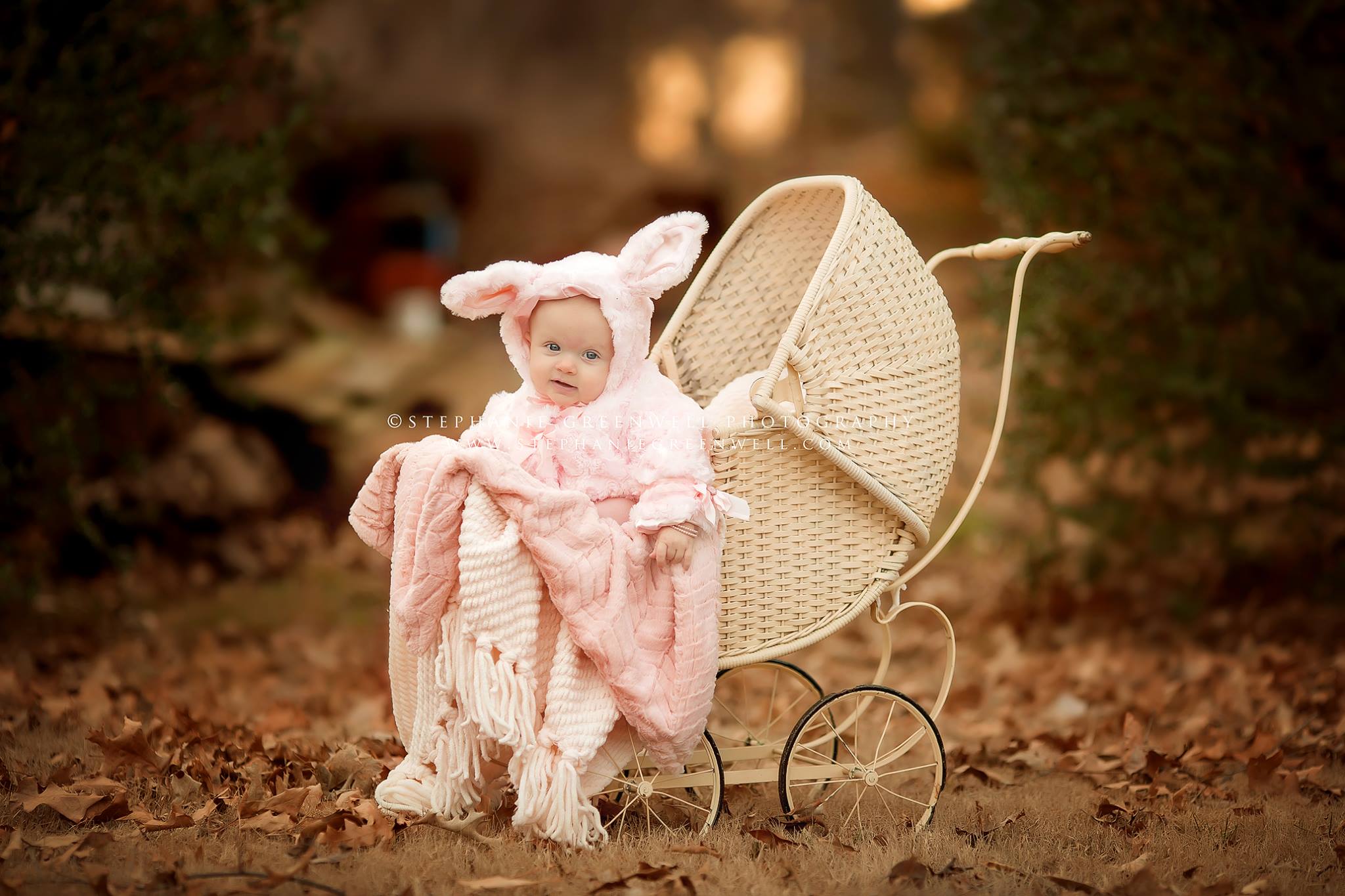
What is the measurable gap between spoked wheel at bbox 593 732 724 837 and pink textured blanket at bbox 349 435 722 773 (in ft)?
0.44

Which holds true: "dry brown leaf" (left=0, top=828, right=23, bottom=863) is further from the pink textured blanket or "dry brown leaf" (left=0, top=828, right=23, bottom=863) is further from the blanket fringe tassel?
the blanket fringe tassel

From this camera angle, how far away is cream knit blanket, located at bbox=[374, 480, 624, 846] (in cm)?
241

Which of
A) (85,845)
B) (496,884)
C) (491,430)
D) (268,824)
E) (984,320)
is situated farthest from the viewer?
(984,320)

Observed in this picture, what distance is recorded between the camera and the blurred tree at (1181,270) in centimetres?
448

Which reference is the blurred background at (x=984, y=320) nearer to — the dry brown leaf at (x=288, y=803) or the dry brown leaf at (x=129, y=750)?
the dry brown leaf at (x=129, y=750)

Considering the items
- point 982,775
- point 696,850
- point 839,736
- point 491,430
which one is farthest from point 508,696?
point 982,775

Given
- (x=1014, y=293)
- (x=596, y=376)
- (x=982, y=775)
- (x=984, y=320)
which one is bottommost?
(x=982, y=775)

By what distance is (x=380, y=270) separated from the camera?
32.2ft

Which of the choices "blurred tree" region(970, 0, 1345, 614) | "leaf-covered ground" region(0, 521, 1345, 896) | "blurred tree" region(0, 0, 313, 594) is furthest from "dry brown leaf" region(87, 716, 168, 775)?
"blurred tree" region(970, 0, 1345, 614)

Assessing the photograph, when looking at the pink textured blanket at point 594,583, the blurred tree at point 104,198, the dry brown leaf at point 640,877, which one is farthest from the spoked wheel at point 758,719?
the blurred tree at point 104,198

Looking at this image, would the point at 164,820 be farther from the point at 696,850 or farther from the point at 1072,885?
the point at 1072,885

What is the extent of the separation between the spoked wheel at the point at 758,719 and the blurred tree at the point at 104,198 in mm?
2504

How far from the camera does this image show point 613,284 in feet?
8.59

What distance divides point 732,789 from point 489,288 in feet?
4.83
